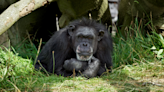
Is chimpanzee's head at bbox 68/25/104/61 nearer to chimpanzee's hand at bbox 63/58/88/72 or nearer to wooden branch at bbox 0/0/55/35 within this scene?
chimpanzee's hand at bbox 63/58/88/72

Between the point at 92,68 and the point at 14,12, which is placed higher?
the point at 14,12

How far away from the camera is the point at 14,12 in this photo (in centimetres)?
366

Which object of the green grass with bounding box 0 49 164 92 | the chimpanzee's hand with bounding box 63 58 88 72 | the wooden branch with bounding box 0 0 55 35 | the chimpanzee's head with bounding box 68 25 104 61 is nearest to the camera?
the green grass with bounding box 0 49 164 92

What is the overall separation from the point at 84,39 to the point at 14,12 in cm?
158

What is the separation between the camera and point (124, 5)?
730 centimetres

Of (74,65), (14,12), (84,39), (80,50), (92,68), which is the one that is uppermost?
(14,12)

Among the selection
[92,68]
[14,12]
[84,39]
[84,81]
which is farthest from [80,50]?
[14,12]

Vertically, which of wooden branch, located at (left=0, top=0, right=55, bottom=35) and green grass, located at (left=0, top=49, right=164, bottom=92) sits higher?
wooden branch, located at (left=0, top=0, right=55, bottom=35)

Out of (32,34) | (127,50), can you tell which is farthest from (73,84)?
(32,34)

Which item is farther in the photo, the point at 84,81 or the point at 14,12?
the point at 84,81

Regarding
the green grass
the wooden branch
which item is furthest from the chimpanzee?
the wooden branch

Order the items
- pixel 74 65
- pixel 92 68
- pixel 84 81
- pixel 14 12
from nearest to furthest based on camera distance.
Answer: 1. pixel 14 12
2. pixel 84 81
3. pixel 74 65
4. pixel 92 68

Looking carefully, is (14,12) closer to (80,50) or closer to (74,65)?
(80,50)

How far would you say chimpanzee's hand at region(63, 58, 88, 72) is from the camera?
434 cm
